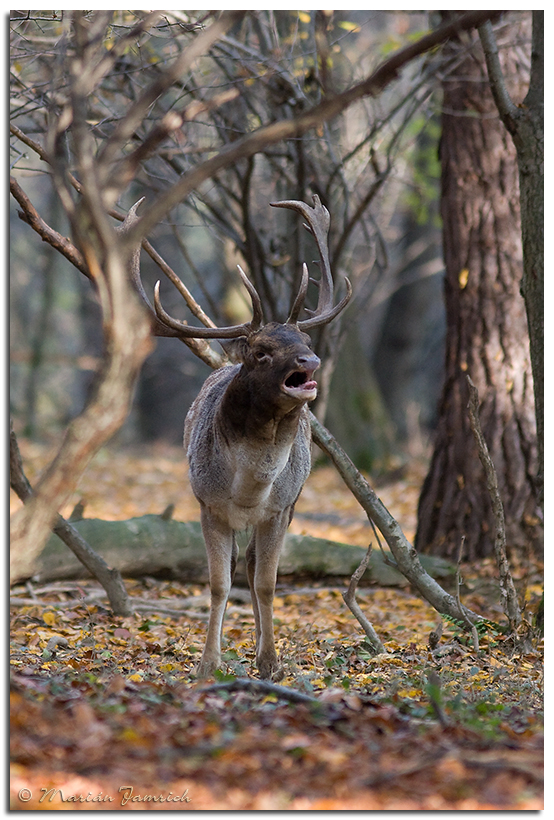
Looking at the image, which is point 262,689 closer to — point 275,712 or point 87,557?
point 275,712

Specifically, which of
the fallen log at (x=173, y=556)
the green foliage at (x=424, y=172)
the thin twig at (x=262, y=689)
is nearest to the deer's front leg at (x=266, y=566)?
the thin twig at (x=262, y=689)

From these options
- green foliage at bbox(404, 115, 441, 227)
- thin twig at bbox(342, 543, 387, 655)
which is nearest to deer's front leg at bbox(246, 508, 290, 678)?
thin twig at bbox(342, 543, 387, 655)

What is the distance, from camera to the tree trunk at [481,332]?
29.6 feet

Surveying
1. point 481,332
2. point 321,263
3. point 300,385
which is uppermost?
point 321,263

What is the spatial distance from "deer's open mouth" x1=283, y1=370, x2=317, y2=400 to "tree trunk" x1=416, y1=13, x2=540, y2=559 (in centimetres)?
405

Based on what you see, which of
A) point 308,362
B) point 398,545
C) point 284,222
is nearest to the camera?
point 308,362

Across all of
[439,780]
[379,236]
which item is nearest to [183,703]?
[439,780]

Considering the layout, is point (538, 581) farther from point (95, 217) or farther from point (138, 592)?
point (95, 217)

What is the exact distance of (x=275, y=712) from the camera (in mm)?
4371

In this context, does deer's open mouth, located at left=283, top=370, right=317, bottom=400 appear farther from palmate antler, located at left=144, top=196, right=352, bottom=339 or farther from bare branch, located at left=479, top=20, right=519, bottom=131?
bare branch, located at left=479, top=20, right=519, bottom=131

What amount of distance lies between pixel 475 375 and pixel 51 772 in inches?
268

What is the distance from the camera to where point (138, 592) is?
8.64 m

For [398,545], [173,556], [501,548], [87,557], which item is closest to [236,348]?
[398,545]

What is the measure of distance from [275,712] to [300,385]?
2037 millimetres
